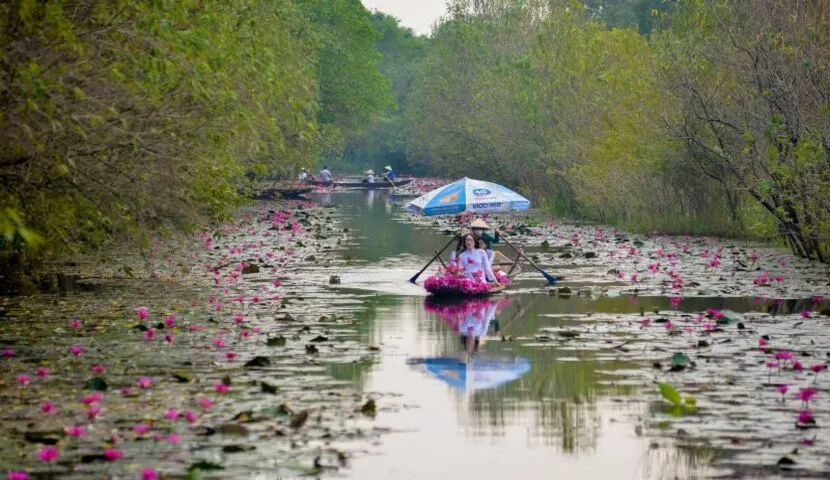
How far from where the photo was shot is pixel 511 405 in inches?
534

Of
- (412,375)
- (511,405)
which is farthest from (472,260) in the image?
(511,405)

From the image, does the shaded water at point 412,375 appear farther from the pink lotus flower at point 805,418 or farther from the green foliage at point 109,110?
the green foliage at point 109,110

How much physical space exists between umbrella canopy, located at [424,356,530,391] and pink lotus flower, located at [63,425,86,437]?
176 inches

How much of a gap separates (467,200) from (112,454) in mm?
22610

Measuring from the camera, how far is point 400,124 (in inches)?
5531

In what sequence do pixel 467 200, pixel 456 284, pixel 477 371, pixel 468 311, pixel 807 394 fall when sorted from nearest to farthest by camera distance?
pixel 807 394
pixel 477 371
pixel 468 311
pixel 456 284
pixel 467 200

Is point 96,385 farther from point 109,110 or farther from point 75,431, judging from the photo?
→ point 109,110

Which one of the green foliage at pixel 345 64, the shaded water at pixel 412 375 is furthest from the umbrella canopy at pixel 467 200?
the green foliage at pixel 345 64

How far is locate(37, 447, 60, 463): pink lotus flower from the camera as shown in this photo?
403 inches

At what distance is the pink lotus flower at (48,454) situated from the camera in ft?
33.6

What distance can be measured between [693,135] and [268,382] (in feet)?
74.7

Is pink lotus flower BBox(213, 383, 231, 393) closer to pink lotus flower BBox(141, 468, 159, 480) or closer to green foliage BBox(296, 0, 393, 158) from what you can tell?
pink lotus flower BBox(141, 468, 159, 480)

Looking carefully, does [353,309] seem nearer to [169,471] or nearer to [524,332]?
[524,332]

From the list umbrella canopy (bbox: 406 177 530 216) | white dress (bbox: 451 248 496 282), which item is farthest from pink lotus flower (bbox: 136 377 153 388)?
umbrella canopy (bbox: 406 177 530 216)
